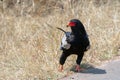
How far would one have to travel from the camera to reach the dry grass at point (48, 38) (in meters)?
4.88

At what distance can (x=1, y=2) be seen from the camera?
852cm

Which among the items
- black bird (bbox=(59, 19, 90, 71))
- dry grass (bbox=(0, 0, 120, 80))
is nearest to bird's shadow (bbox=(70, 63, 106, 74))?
dry grass (bbox=(0, 0, 120, 80))

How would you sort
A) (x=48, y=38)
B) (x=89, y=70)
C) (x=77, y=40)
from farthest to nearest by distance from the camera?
(x=48, y=38), (x=89, y=70), (x=77, y=40)

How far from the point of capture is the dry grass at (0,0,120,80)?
16.0 ft

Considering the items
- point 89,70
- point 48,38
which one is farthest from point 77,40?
point 48,38

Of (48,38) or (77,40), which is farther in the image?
(48,38)

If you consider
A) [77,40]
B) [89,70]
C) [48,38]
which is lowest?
[89,70]

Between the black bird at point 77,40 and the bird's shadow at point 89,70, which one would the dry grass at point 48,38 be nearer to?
the bird's shadow at point 89,70

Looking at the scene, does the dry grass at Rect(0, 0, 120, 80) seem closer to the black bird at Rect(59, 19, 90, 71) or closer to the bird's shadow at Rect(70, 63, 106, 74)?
the bird's shadow at Rect(70, 63, 106, 74)

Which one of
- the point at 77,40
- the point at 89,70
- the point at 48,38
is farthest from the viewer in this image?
the point at 48,38

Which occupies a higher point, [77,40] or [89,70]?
[77,40]

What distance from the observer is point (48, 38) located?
20.0ft

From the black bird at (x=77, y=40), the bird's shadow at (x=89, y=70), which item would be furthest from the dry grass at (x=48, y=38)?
the black bird at (x=77, y=40)

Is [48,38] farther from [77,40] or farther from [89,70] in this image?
[77,40]
